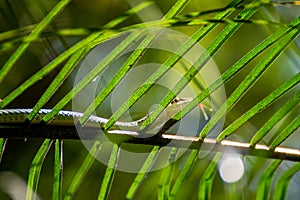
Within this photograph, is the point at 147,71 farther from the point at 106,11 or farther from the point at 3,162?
the point at 3,162

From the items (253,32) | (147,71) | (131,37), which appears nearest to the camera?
(131,37)

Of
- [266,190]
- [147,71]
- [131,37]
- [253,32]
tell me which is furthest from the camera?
[253,32]

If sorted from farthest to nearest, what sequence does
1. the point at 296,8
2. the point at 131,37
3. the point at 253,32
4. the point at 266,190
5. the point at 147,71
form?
the point at 253,32, the point at 296,8, the point at 147,71, the point at 266,190, the point at 131,37

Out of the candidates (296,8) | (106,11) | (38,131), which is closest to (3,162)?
(106,11)

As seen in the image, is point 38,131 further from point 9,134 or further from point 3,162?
point 3,162

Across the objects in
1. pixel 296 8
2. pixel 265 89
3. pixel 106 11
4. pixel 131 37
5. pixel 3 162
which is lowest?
pixel 131 37

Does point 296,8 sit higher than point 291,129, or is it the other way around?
point 296,8

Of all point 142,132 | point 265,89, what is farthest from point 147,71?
point 142,132

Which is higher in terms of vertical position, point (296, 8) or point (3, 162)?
point (296, 8)

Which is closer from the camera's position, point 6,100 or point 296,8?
point 6,100
